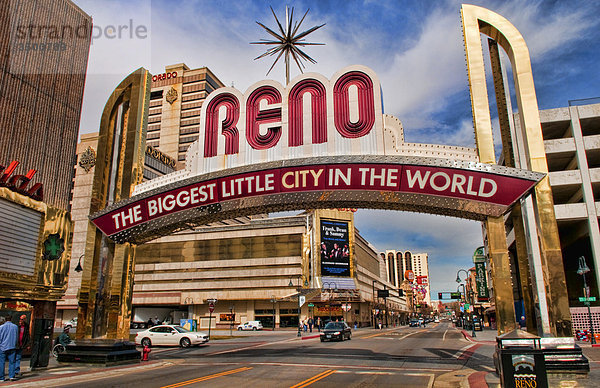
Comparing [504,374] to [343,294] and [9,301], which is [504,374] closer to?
[9,301]

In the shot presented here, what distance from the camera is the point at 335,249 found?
7519 centimetres

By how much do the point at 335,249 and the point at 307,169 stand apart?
204 feet

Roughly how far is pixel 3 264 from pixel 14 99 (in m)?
84.8

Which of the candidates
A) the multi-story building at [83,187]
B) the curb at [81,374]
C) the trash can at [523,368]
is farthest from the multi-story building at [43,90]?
the trash can at [523,368]

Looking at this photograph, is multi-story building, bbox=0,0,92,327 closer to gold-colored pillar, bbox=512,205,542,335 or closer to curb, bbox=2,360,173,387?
curb, bbox=2,360,173,387

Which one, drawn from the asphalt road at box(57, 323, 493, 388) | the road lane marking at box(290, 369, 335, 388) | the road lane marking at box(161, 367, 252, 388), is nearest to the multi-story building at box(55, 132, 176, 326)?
the asphalt road at box(57, 323, 493, 388)

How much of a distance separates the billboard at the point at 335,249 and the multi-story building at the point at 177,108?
6222 centimetres

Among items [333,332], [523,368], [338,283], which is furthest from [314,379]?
[338,283]

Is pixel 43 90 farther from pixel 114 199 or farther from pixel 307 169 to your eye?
pixel 307 169

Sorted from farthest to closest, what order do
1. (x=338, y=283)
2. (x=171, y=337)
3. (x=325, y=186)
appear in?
(x=338, y=283)
(x=171, y=337)
(x=325, y=186)

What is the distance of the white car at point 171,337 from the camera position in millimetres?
26672

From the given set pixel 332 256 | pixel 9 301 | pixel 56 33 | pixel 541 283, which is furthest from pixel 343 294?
pixel 56 33

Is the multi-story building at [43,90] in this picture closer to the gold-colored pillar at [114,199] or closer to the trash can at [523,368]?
the gold-colored pillar at [114,199]

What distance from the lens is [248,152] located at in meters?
15.7
